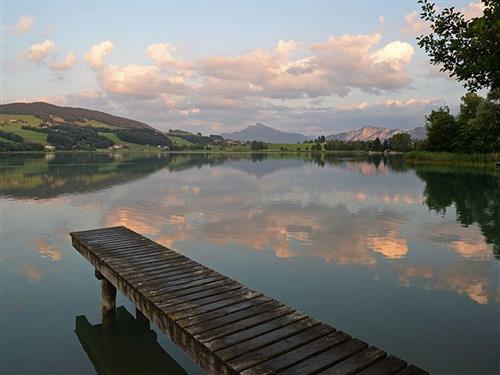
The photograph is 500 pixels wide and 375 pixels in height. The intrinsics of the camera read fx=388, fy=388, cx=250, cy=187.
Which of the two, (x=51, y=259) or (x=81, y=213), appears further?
(x=81, y=213)

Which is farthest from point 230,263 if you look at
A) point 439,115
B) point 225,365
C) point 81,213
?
point 439,115

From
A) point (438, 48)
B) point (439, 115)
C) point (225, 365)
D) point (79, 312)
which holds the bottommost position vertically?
point (79, 312)

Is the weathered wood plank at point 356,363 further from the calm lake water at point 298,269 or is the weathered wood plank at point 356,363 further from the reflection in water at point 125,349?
the reflection in water at point 125,349

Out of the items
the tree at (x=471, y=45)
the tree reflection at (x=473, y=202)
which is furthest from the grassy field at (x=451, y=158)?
the tree at (x=471, y=45)

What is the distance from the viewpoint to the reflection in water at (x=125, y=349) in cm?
1073

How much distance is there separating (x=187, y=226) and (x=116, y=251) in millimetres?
13904

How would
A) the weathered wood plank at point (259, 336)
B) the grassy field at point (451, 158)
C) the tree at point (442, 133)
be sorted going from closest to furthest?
the weathered wood plank at point (259, 336), the grassy field at point (451, 158), the tree at point (442, 133)

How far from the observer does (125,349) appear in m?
12.0

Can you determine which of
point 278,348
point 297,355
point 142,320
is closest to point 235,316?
point 278,348

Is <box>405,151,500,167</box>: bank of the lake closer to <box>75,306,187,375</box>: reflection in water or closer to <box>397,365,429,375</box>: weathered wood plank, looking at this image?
<box>75,306,187,375</box>: reflection in water

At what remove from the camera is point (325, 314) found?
13.3 m

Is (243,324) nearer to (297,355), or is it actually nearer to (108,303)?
(297,355)

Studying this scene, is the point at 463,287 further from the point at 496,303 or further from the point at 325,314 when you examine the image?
the point at 325,314

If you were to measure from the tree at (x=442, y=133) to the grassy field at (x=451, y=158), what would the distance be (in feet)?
11.0
